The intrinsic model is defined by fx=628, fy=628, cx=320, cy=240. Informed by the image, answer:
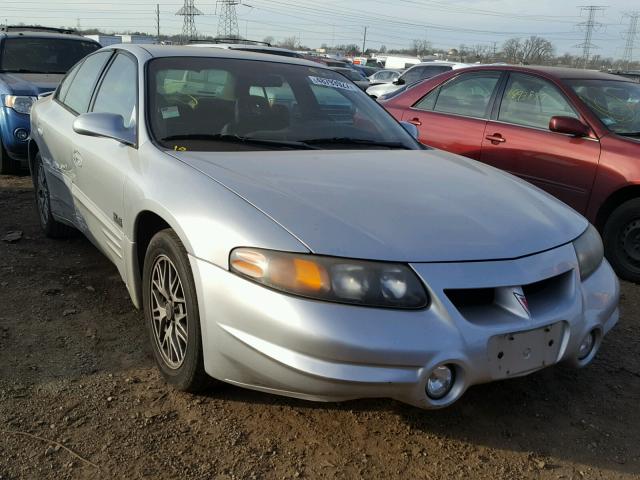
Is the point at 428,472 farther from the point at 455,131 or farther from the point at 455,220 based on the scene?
the point at 455,131

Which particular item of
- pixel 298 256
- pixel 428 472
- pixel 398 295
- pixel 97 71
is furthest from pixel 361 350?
pixel 97 71

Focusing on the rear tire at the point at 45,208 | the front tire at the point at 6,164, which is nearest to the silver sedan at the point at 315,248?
the rear tire at the point at 45,208

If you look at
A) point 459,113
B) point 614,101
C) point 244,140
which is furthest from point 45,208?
point 614,101

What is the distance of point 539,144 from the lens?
4.94 m

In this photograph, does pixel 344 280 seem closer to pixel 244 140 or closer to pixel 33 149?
pixel 244 140

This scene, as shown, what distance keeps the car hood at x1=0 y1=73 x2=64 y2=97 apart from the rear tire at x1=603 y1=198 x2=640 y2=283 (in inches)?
225

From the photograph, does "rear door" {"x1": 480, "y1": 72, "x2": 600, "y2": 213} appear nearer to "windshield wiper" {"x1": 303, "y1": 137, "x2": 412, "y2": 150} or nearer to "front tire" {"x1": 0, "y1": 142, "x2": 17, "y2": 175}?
"windshield wiper" {"x1": 303, "y1": 137, "x2": 412, "y2": 150}

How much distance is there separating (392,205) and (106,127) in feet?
4.93

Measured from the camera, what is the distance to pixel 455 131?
5.58m

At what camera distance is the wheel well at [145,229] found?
2803mm

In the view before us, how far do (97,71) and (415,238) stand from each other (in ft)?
8.99

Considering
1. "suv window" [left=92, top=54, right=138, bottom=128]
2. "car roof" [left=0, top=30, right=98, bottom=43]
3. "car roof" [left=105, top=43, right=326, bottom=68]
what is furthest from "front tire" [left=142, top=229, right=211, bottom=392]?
Result: "car roof" [left=0, top=30, right=98, bottom=43]

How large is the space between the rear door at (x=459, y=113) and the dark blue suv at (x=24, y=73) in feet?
13.2

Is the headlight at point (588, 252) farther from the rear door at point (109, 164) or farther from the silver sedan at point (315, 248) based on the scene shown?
the rear door at point (109, 164)
